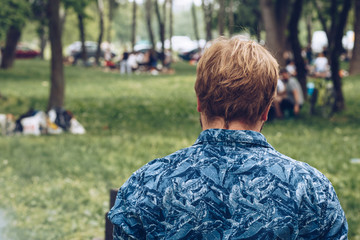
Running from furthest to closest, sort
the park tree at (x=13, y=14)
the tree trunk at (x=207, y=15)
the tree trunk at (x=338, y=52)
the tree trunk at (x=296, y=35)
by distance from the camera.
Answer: the tree trunk at (x=207, y=15) → the park tree at (x=13, y=14) → the tree trunk at (x=296, y=35) → the tree trunk at (x=338, y=52)

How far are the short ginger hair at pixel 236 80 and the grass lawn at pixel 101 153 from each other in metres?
4.13

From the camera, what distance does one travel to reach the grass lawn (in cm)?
616

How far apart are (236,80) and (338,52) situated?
44.6 ft

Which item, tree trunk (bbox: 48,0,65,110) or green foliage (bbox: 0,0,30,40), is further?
green foliage (bbox: 0,0,30,40)

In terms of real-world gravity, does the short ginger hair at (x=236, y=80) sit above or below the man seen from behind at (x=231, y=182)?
above

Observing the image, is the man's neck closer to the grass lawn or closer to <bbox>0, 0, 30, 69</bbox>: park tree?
the grass lawn

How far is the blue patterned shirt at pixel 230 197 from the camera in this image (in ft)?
5.45

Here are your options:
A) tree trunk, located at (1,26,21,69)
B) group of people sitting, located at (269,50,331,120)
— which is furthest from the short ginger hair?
tree trunk, located at (1,26,21,69)

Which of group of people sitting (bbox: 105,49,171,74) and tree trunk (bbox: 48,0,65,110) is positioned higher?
tree trunk (bbox: 48,0,65,110)

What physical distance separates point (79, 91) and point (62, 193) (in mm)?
13344

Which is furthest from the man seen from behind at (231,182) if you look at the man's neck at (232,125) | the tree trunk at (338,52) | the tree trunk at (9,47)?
the tree trunk at (9,47)

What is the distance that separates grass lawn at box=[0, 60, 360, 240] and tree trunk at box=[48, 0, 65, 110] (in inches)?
30.7

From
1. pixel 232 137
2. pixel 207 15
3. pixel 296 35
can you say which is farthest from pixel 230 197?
pixel 207 15

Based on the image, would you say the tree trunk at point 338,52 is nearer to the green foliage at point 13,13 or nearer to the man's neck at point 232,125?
the green foliage at point 13,13
